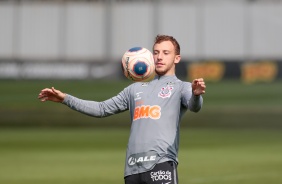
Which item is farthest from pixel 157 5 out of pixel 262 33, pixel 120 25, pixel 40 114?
pixel 40 114

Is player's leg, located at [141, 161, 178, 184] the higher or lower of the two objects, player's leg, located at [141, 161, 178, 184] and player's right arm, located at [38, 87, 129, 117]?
the lower

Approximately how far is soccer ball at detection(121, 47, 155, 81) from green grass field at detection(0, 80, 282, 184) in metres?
6.88

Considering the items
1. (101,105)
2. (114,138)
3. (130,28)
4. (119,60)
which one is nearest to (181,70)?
(119,60)

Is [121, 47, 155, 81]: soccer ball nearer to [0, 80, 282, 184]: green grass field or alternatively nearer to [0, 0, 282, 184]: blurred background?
[0, 80, 282, 184]: green grass field

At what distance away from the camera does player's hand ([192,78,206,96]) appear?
8.46 m

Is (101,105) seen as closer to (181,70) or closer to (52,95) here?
(52,95)

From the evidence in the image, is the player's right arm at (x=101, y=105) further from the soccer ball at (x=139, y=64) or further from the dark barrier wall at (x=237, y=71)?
the dark barrier wall at (x=237, y=71)

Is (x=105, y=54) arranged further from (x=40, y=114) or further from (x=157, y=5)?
(x=40, y=114)

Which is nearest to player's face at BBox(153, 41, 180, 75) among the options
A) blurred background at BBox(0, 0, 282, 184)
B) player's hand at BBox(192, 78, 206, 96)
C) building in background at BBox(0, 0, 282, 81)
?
player's hand at BBox(192, 78, 206, 96)

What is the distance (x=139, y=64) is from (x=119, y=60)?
95.4ft

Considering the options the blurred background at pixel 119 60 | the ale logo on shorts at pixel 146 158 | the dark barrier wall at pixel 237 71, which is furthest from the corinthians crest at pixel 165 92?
the dark barrier wall at pixel 237 71

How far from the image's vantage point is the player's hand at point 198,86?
846 cm

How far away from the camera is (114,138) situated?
1022 inches

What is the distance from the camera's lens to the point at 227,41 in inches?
1532
